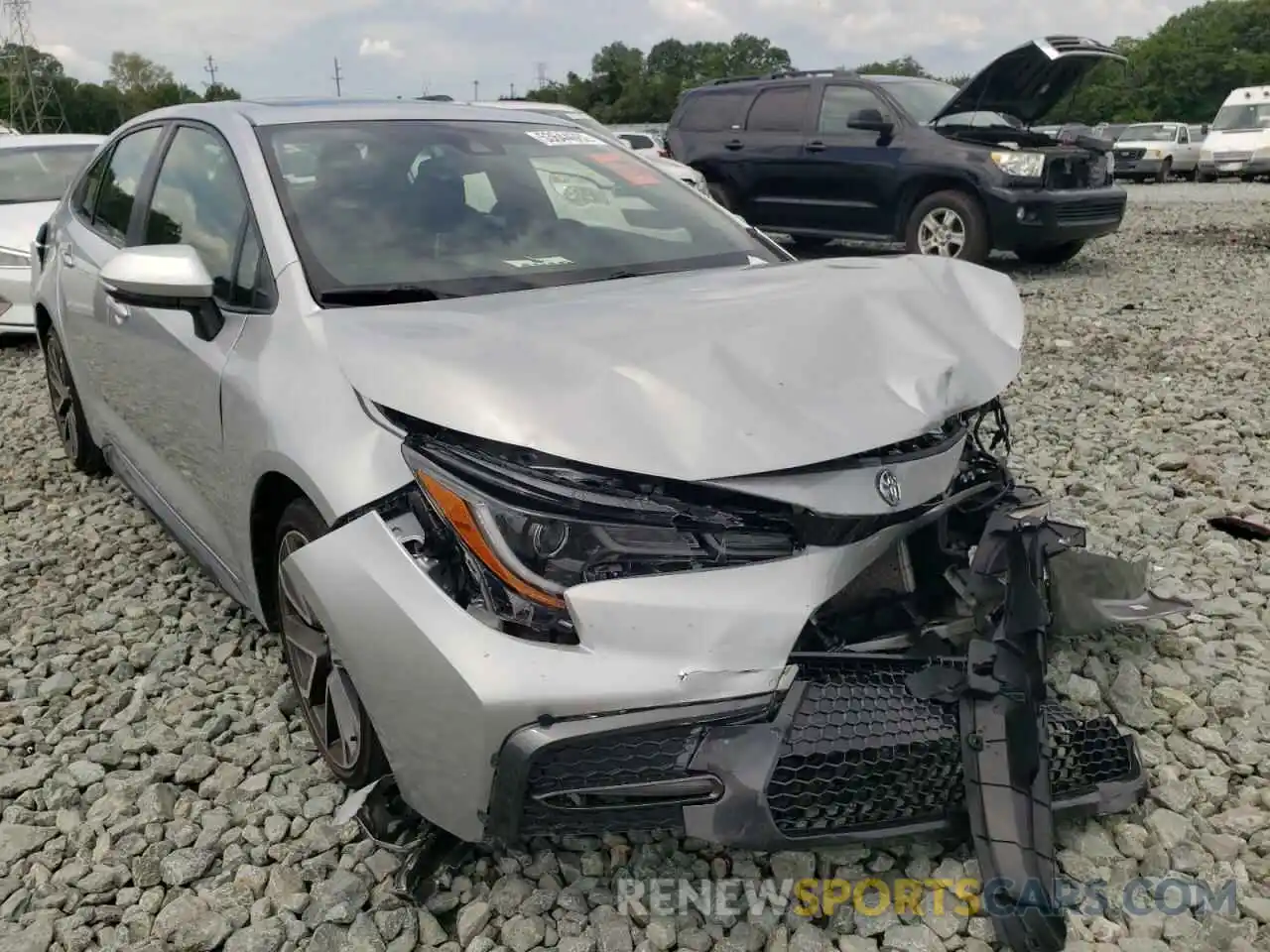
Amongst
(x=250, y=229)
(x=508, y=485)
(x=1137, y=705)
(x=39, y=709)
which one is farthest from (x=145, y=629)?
(x=1137, y=705)

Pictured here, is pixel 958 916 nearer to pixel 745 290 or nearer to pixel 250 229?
pixel 745 290

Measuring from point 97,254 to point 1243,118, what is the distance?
28064mm

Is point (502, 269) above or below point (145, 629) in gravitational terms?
above

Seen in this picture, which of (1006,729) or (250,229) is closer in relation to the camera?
(1006,729)

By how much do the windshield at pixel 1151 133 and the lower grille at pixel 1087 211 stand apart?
21.5 meters

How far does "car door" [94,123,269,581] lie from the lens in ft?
9.07

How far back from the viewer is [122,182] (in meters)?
3.99

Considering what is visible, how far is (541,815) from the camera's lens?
6.27ft

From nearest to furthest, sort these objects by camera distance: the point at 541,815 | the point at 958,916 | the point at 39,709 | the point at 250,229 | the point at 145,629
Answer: the point at 541,815 < the point at 958,916 < the point at 250,229 < the point at 39,709 < the point at 145,629

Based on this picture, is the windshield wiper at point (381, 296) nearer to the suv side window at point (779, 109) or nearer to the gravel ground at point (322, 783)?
→ the gravel ground at point (322, 783)

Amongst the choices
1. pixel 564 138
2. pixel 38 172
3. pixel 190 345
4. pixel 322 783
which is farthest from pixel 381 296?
pixel 38 172

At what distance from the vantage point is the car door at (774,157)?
35.1ft

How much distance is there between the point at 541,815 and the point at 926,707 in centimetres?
74

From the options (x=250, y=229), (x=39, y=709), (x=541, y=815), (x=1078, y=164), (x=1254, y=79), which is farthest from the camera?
(x=1254, y=79)
